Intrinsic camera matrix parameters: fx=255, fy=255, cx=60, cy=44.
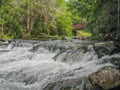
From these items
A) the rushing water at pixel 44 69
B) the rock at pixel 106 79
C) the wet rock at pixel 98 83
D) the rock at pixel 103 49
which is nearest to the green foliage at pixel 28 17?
the rushing water at pixel 44 69

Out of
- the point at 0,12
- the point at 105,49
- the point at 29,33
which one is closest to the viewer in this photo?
the point at 105,49

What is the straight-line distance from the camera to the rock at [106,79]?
254 inches

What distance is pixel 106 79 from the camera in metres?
6.51

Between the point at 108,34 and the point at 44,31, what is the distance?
17.4 meters

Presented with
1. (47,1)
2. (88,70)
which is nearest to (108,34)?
(88,70)

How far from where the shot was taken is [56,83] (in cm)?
707

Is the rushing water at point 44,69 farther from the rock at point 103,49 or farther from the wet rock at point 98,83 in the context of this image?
the wet rock at point 98,83

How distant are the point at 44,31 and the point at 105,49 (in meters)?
20.4

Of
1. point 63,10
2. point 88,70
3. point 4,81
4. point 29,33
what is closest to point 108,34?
point 88,70

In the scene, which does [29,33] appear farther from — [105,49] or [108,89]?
[108,89]

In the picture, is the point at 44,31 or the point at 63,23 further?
the point at 63,23

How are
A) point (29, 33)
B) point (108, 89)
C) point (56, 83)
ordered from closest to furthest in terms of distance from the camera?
1. point (108, 89)
2. point (56, 83)
3. point (29, 33)

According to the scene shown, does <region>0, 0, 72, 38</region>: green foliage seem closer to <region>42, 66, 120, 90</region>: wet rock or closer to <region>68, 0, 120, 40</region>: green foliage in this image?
<region>68, 0, 120, 40</region>: green foliage

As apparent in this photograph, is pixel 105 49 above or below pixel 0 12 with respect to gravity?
below
